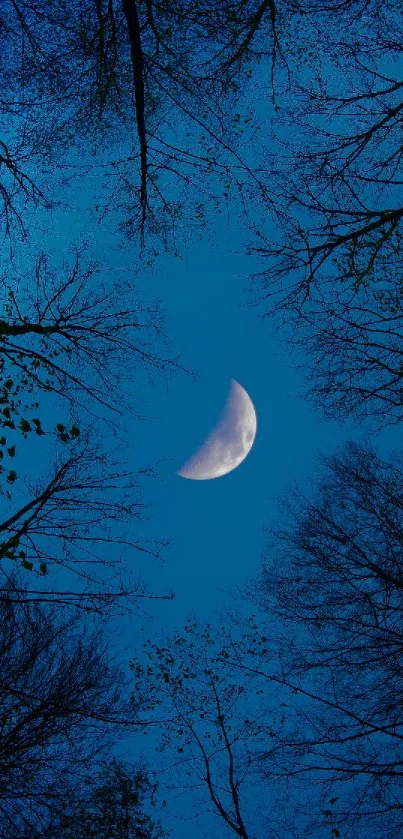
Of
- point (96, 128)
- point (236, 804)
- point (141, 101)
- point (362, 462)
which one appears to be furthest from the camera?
point (236, 804)

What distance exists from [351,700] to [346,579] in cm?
170

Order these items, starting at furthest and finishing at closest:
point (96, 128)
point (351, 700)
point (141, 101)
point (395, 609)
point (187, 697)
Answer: point (187, 697)
point (395, 609)
point (351, 700)
point (96, 128)
point (141, 101)

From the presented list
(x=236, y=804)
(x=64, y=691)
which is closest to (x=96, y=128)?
(x=64, y=691)

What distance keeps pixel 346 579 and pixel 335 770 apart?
2616 millimetres

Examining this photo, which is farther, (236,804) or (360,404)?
(236,804)

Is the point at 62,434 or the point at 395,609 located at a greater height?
the point at 62,434

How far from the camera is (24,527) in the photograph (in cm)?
543

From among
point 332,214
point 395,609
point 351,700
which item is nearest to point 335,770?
point 351,700

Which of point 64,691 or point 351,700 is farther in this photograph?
point 64,691

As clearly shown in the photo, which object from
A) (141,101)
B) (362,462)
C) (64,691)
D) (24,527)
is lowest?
(64,691)

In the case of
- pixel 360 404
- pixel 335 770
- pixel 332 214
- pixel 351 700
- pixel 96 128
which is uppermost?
pixel 96 128

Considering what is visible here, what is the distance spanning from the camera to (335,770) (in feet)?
19.9

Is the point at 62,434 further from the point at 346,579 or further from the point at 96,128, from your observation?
the point at 346,579

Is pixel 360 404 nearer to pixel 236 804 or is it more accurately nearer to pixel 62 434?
pixel 62 434
